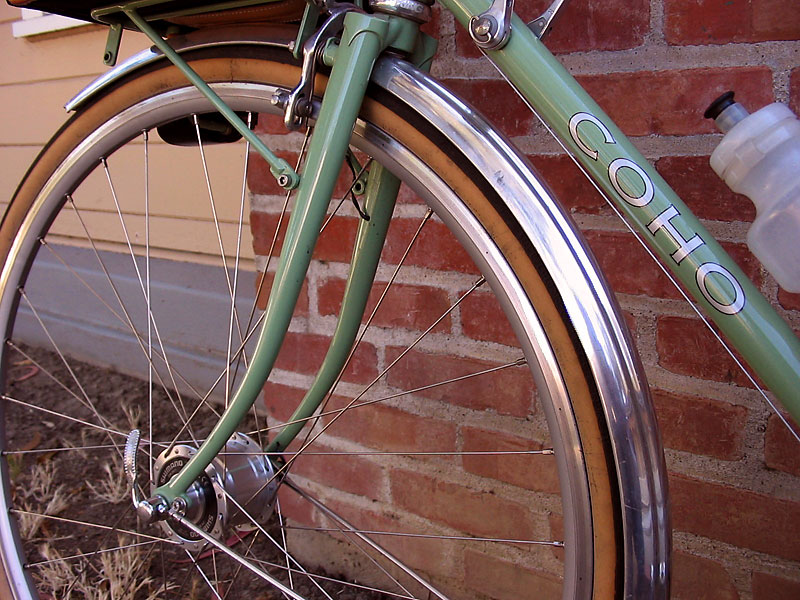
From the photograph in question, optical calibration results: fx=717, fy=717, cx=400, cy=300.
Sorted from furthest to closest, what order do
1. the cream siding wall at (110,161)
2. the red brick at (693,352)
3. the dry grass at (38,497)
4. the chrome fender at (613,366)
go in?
the cream siding wall at (110,161)
the dry grass at (38,497)
the red brick at (693,352)
the chrome fender at (613,366)

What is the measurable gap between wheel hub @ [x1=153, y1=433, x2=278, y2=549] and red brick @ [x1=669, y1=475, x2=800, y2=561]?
1.72 ft

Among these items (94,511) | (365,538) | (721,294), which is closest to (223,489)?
(365,538)

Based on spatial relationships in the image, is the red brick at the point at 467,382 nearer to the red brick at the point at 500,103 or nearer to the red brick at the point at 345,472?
the red brick at the point at 345,472

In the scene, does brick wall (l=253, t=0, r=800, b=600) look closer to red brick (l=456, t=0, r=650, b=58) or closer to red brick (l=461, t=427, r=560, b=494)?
red brick (l=456, t=0, r=650, b=58)

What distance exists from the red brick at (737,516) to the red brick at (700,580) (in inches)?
1.6

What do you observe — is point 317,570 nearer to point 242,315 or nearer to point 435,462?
point 435,462

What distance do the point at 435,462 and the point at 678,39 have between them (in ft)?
2.27

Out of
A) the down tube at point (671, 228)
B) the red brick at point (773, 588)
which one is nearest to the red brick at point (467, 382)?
the red brick at point (773, 588)

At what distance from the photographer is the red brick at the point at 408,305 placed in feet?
3.47

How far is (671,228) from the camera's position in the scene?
553mm

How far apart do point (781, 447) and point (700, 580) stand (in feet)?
0.73

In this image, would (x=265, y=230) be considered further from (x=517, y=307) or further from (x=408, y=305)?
(x=517, y=307)

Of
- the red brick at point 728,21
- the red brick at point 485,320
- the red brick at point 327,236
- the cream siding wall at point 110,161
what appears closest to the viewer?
the red brick at point 728,21

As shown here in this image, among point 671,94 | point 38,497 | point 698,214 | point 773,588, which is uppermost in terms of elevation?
point 38,497
